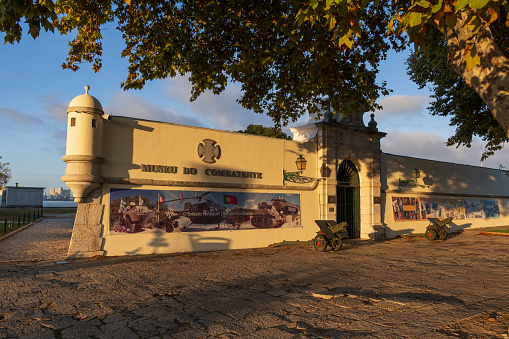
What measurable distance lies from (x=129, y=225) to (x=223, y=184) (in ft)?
11.3

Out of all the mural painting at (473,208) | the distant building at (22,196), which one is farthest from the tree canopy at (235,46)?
the distant building at (22,196)

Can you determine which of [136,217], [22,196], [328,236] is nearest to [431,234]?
[328,236]

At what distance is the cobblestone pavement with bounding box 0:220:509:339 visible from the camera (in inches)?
176

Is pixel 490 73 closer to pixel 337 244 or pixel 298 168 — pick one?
pixel 337 244

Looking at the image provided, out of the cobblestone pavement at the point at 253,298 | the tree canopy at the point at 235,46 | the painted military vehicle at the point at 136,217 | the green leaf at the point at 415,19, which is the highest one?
the tree canopy at the point at 235,46

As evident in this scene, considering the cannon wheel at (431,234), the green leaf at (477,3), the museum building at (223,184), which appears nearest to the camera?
the green leaf at (477,3)

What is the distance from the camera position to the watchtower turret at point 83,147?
10094 millimetres

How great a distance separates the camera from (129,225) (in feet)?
35.6

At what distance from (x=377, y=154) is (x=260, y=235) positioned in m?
7.67

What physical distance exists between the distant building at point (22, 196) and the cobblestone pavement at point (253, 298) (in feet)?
129

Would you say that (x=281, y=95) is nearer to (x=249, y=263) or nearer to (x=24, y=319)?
(x=249, y=263)

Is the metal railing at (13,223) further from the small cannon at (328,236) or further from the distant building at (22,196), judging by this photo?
the distant building at (22,196)

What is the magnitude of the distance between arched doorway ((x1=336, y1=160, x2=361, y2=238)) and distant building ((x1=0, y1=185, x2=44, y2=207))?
40149mm

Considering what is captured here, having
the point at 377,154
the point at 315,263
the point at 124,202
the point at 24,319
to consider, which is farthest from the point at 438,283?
the point at 377,154
